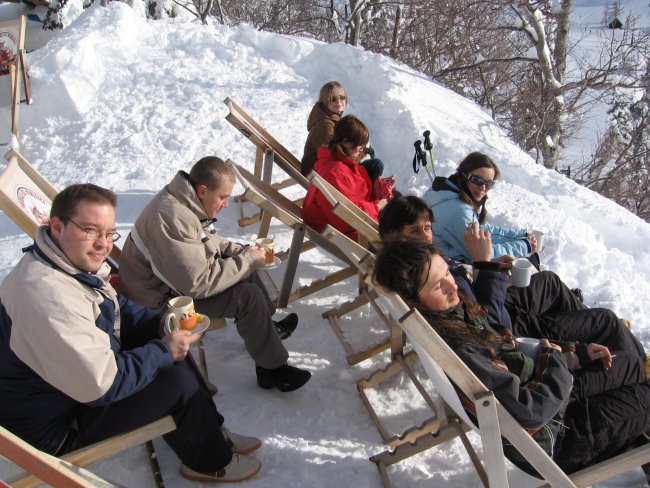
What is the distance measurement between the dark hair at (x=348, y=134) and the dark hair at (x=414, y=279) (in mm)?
1816

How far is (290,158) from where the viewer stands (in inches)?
198

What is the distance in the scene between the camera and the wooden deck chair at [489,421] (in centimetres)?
173

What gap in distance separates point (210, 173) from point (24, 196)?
1.12m

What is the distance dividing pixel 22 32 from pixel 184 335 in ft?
20.9

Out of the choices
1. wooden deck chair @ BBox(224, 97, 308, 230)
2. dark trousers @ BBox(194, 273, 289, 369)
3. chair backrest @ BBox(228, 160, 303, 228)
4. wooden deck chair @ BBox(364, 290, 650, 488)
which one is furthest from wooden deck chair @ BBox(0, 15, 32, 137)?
wooden deck chair @ BBox(364, 290, 650, 488)

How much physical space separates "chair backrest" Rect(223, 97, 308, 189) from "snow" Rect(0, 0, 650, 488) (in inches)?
22.9

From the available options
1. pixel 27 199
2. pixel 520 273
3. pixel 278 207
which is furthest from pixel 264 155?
pixel 520 273

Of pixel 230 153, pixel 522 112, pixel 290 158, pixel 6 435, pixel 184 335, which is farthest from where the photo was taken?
pixel 522 112

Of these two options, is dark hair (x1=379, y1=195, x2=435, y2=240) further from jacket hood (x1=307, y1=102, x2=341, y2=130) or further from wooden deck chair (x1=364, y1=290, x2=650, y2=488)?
jacket hood (x1=307, y1=102, x2=341, y2=130)

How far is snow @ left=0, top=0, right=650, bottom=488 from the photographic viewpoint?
2.75 meters

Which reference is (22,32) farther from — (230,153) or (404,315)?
(404,315)

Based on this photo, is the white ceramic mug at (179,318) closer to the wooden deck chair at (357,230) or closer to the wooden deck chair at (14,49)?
the wooden deck chair at (357,230)

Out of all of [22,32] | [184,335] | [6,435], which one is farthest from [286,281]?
[22,32]

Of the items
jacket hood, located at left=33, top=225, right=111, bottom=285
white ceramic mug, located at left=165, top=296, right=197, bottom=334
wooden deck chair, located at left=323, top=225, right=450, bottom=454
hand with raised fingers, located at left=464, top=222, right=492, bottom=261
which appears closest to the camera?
jacket hood, located at left=33, top=225, right=111, bottom=285
